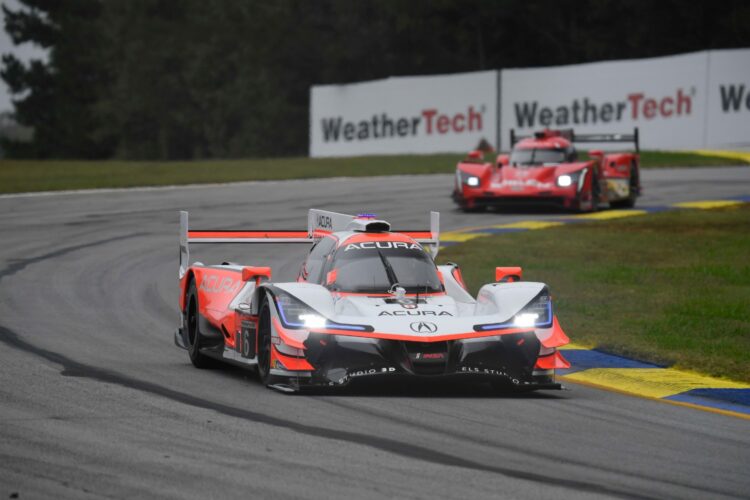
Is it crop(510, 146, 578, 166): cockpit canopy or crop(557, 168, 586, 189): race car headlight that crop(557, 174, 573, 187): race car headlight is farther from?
crop(510, 146, 578, 166): cockpit canopy

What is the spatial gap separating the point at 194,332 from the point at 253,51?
205ft

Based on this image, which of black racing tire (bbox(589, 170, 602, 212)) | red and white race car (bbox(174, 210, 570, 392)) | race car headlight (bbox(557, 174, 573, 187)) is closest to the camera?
red and white race car (bbox(174, 210, 570, 392))

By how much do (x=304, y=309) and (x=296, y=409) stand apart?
1057 millimetres

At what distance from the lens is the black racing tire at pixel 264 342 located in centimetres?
1034

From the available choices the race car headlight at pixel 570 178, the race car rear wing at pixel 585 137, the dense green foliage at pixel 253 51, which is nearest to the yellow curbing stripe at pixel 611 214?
the race car headlight at pixel 570 178

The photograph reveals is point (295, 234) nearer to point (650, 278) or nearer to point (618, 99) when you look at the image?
point (650, 278)

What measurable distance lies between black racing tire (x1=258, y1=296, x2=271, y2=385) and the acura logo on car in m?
1.14

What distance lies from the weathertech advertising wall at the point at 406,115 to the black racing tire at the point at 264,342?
3625 centimetres

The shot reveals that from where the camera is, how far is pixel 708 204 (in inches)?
1151

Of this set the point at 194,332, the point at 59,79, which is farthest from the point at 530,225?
the point at 59,79

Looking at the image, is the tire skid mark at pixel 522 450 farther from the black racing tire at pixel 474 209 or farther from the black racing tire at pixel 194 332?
the black racing tire at pixel 474 209

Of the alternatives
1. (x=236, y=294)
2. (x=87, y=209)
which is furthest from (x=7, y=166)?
(x=236, y=294)

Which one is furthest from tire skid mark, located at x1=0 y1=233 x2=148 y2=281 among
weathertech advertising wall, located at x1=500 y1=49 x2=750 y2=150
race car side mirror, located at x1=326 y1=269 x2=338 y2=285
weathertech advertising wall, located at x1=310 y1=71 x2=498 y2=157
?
weathertech advertising wall, located at x1=310 y1=71 x2=498 y2=157

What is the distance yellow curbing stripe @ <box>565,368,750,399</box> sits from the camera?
10.7 m
